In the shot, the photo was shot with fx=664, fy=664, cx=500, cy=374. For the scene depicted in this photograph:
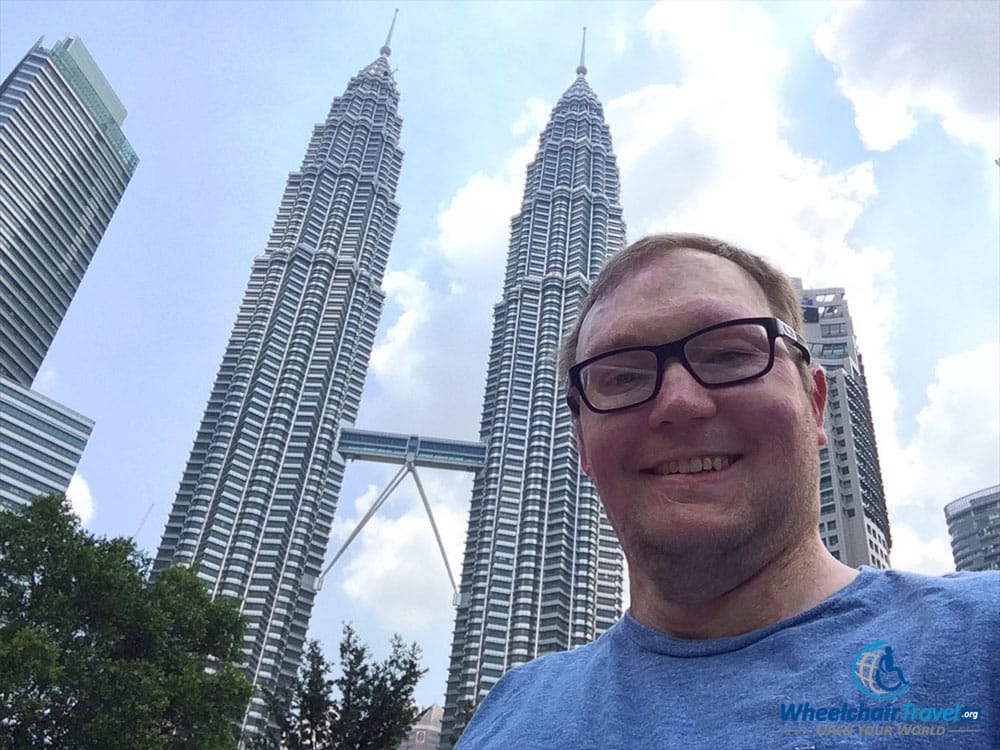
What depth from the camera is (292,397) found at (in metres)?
96.1

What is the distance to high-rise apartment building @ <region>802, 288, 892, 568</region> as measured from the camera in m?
65.8

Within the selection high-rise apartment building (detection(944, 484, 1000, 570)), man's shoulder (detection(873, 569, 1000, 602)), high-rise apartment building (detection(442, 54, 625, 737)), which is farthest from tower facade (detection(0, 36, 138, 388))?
high-rise apartment building (detection(944, 484, 1000, 570))

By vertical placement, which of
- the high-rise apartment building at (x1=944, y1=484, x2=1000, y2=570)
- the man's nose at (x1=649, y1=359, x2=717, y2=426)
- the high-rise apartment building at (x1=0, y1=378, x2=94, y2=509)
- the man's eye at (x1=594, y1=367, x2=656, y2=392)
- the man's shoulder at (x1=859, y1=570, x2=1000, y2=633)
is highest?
the high-rise apartment building at (x1=944, y1=484, x2=1000, y2=570)

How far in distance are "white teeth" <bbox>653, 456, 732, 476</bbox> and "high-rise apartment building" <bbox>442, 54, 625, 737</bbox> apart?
242 feet

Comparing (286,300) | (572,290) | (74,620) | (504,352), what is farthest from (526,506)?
(74,620)

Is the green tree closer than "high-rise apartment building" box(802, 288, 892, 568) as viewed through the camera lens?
Yes

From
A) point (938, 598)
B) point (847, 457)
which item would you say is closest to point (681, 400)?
point (938, 598)

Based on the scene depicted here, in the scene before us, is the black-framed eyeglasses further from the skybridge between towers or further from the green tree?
the skybridge between towers

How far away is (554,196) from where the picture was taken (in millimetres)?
113000

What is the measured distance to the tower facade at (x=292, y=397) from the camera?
90.2m

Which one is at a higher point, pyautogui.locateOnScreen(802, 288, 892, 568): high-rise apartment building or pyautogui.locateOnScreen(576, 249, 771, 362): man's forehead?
pyautogui.locateOnScreen(802, 288, 892, 568): high-rise apartment building

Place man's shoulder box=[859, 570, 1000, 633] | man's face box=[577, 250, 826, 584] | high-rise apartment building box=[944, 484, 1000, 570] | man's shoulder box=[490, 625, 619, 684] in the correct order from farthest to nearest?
1. high-rise apartment building box=[944, 484, 1000, 570]
2. man's shoulder box=[490, 625, 619, 684]
3. man's face box=[577, 250, 826, 584]
4. man's shoulder box=[859, 570, 1000, 633]

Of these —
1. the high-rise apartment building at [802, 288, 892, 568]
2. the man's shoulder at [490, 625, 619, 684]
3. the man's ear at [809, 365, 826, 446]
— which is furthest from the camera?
the high-rise apartment building at [802, 288, 892, 568]

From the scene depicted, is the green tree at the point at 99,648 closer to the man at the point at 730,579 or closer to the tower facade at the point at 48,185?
the man at the point at 730,579
